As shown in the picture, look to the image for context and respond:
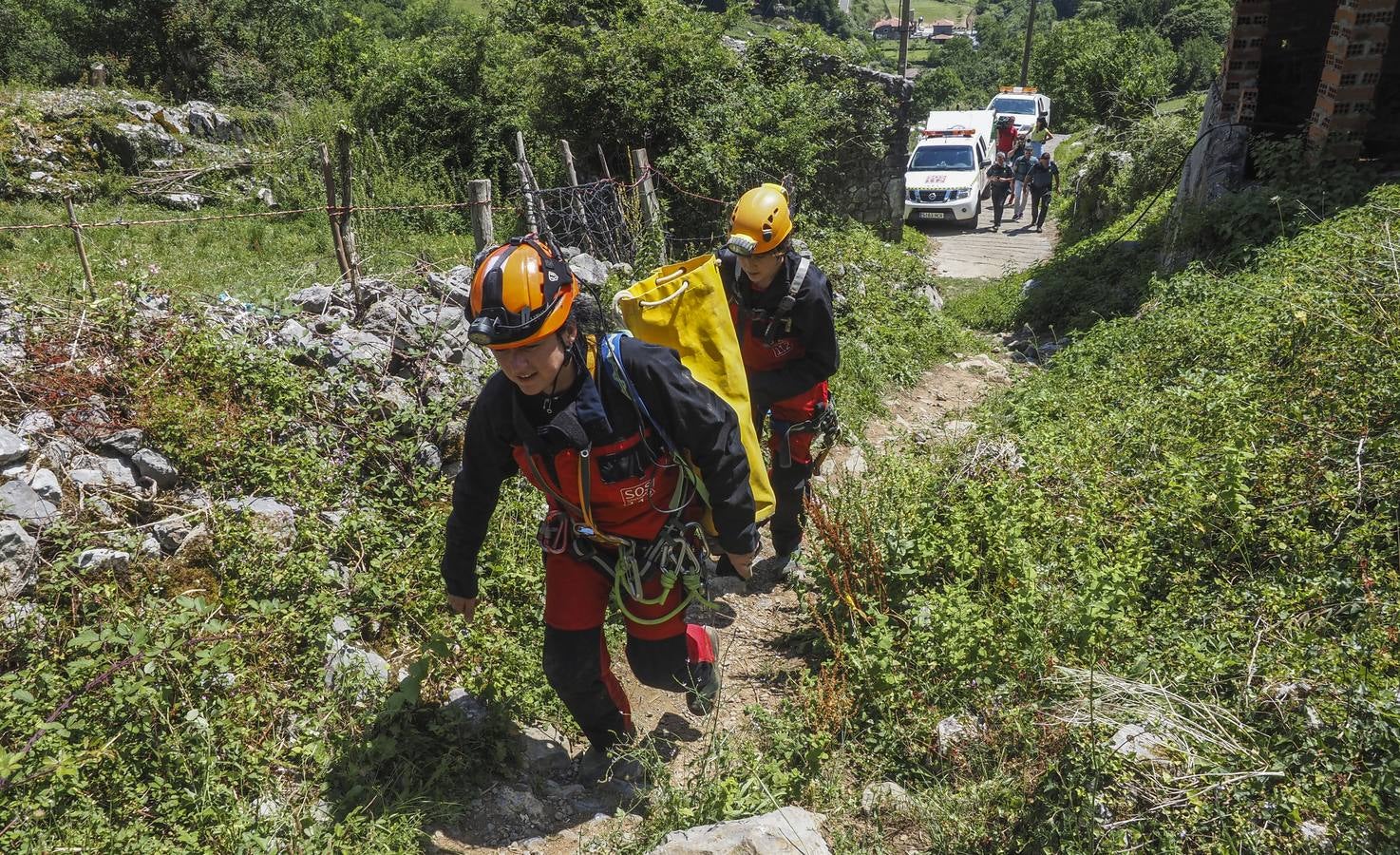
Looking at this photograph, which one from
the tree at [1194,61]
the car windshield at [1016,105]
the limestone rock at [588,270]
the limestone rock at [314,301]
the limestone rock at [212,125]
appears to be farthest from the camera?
the tree at [1194,61]

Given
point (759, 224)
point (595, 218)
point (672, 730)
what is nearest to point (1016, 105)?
point (595, 218)

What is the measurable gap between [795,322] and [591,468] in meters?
1.78

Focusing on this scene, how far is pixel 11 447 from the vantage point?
380 centimetres

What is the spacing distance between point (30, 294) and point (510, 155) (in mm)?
9625

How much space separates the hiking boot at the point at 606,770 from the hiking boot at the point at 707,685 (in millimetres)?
353

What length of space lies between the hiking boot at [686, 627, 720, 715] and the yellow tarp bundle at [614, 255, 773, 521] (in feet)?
2.16

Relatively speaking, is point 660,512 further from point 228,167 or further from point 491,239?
point 228,167

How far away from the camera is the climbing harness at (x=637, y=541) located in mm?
3141

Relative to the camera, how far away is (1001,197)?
55.9 ft

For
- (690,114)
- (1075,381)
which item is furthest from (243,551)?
(690,114)

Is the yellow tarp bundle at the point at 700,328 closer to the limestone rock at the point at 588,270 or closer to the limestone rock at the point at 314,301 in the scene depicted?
the limestone rock at the point at 314,301

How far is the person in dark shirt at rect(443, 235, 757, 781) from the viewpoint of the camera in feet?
9.38

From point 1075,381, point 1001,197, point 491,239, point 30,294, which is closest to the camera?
point 30,294

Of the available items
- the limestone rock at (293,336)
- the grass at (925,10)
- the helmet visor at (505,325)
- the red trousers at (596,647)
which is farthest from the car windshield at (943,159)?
the grass at (925,10)
